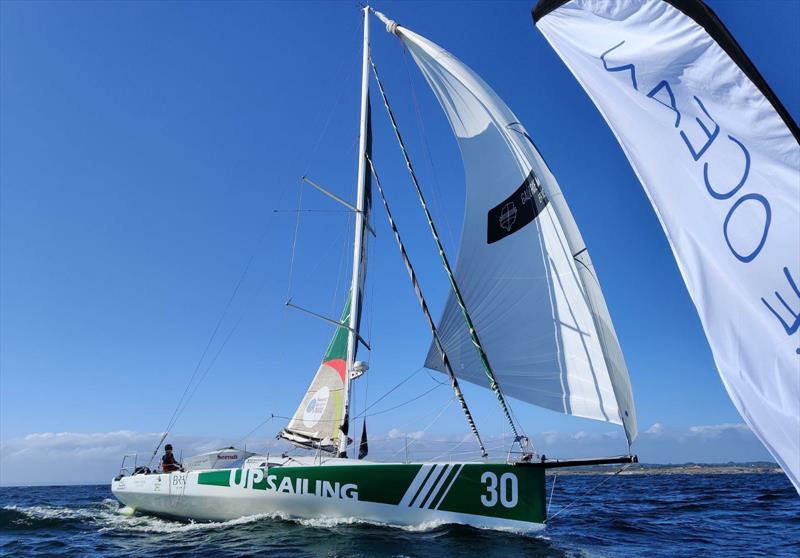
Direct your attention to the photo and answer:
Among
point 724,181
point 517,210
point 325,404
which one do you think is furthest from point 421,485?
point 724,181

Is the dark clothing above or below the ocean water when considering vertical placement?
above

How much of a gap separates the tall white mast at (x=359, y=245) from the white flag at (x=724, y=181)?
11.3 meters

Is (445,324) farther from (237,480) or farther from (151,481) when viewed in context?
(151,481)

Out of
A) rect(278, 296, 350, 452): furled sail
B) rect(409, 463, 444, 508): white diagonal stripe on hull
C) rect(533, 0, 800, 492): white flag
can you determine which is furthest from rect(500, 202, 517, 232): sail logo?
rect(533, 0, 800, 492): white flag

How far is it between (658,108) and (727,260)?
91cm

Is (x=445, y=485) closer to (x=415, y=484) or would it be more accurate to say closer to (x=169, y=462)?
(x=415, y=484)

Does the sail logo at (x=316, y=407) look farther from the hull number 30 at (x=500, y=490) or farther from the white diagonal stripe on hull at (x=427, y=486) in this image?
the hull number 30 at (x=500, y=490)

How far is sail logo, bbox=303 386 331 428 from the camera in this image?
1529 centimetres

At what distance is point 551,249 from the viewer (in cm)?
1080

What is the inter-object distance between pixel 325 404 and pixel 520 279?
7.30 metres

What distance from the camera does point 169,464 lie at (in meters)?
15.0

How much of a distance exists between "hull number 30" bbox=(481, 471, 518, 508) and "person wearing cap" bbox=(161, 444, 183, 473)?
9.06 m

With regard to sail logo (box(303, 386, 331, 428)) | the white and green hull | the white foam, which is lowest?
the white foam

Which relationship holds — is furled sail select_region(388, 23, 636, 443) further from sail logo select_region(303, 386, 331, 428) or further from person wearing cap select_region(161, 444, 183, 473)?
person wearing cap select_region(161, 444, 183, 473)
